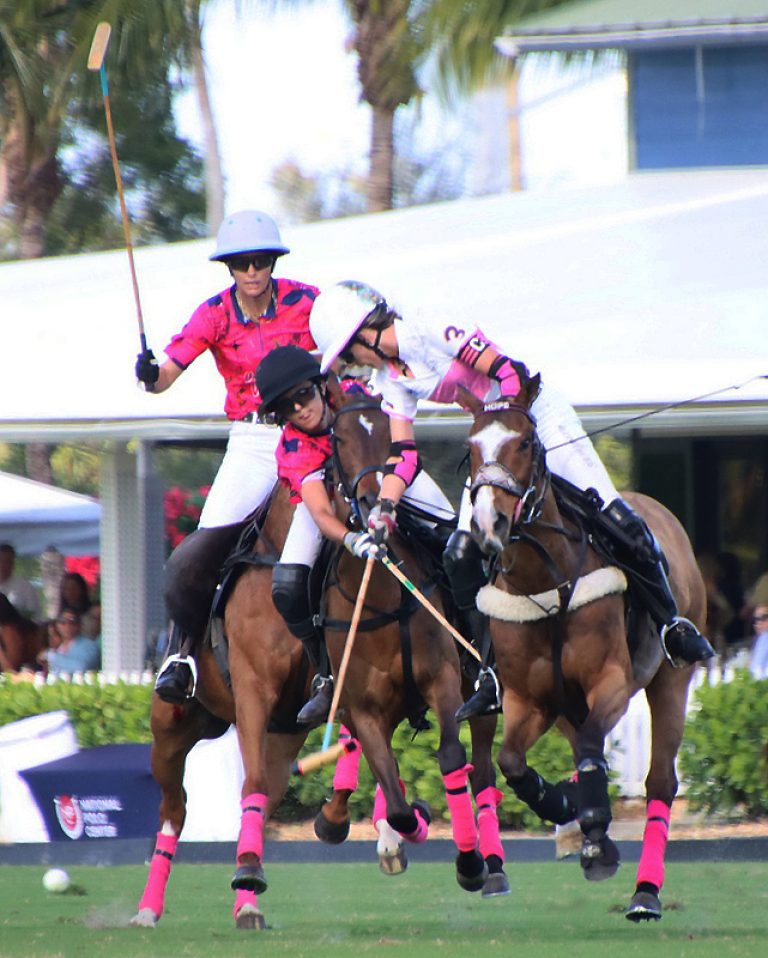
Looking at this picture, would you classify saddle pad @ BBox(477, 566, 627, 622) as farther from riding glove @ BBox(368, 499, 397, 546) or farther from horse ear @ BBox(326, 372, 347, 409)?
horse ear @ BBox(326, 372, 347, 409)

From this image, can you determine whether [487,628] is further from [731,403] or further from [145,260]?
[145,260]

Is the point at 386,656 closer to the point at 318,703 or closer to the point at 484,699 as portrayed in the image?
the point at 318,703

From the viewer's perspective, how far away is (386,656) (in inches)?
278

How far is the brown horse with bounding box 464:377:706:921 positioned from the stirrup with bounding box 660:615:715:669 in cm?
10

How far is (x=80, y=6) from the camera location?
824 inches

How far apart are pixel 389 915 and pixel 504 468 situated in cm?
287

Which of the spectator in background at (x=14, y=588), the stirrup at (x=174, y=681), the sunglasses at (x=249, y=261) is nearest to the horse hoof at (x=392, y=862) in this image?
the stirrup at (x=174, y=681)

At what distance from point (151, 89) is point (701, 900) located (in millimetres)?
21197

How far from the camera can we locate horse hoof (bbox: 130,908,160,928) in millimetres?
7961

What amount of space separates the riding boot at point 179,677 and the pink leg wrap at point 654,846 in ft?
6.81

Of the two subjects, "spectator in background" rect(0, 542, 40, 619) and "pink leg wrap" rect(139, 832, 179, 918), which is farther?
"spectator in background" rect(0, 542, 40, 619)

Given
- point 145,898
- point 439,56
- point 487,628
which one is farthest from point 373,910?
point 439,56

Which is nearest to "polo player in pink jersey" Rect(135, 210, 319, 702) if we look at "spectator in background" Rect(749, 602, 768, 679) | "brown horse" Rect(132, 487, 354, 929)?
"brown horse" Rect(132, 487, 354, 929)

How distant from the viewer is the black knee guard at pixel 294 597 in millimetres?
7121
